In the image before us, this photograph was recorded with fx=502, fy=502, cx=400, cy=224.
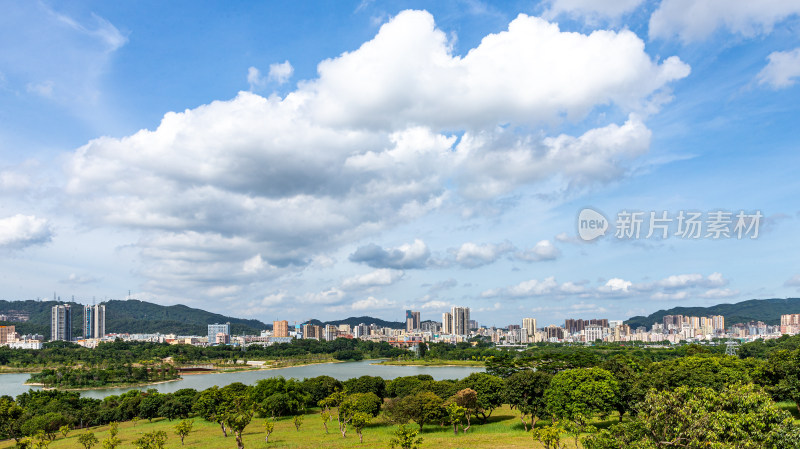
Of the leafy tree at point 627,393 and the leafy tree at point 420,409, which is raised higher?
the leafy tree at point 627,393

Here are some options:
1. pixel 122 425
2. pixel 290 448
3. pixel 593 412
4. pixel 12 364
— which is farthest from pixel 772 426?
pixel 12 364

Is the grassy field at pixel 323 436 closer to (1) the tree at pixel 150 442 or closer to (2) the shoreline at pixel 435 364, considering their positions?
(1) the tree at pixel 150 442

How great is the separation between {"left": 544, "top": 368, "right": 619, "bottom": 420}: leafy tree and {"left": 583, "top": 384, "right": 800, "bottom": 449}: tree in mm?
14059

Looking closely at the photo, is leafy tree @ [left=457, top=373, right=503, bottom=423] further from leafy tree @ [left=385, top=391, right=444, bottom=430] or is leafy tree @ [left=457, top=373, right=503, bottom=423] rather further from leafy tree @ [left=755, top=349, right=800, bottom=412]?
leafy tree @ [left=755, top=349, right=800, bottom=412]

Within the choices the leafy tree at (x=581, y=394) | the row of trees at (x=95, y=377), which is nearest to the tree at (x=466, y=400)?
the leafy tree at (x=581, y=394)

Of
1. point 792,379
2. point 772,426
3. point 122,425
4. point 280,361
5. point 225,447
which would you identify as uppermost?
point 772,426

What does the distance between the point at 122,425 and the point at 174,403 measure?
4.45m

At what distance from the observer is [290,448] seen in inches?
957

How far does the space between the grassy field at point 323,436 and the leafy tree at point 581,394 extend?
7.71 ft

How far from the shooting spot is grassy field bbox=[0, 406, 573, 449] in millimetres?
25158

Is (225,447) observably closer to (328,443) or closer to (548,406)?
(328,443)

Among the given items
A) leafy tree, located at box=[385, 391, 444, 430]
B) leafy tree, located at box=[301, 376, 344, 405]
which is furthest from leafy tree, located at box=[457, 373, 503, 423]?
leafy tree, located at box=[301, 376, 344, 405]

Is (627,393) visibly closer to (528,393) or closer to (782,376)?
(528,393)

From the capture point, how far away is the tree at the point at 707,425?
10906 mm
